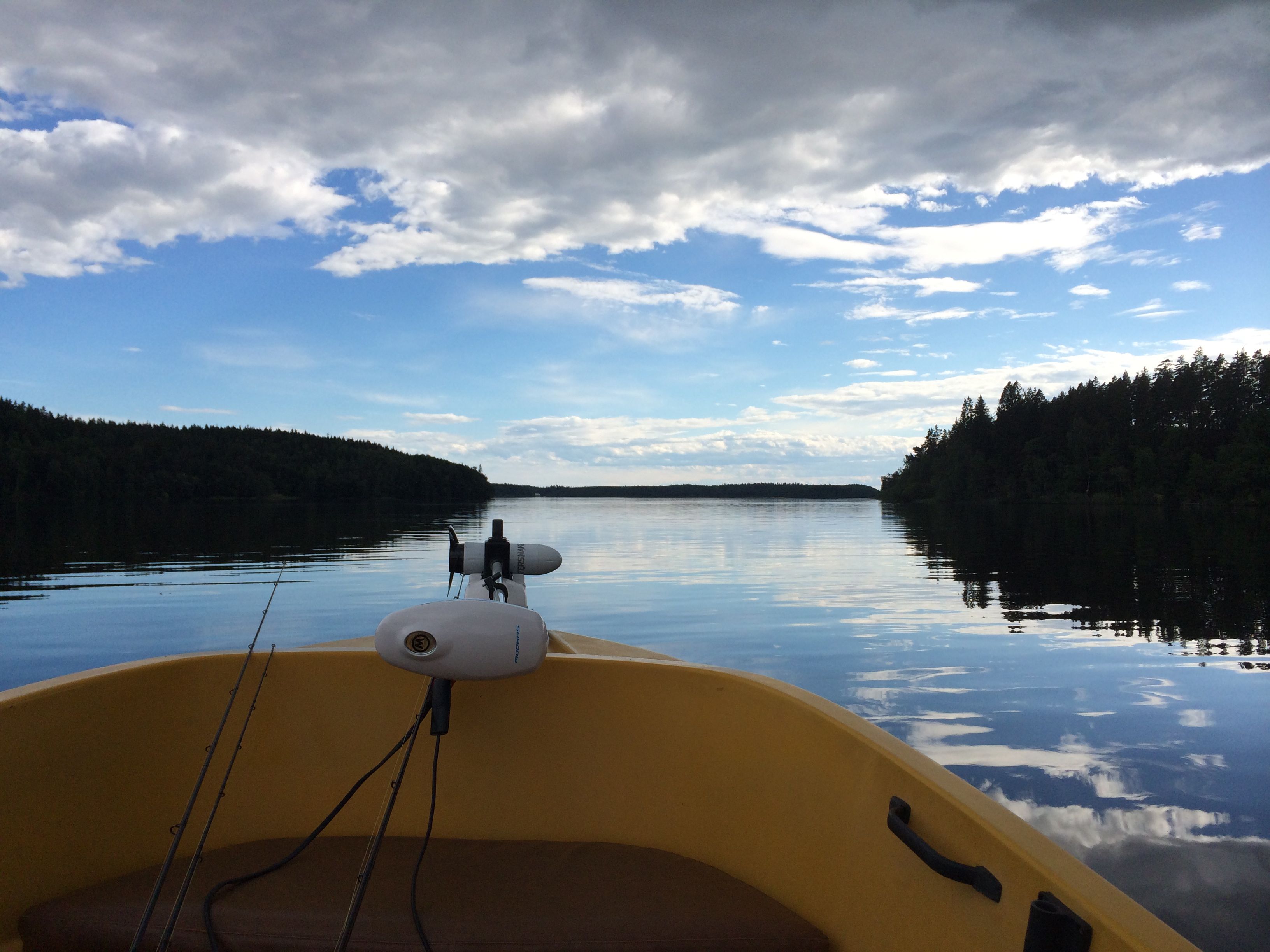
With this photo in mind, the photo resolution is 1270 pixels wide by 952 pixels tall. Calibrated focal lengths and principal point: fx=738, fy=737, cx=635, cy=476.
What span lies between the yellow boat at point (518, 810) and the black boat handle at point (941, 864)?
0.01 meters

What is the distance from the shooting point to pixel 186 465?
283 ft

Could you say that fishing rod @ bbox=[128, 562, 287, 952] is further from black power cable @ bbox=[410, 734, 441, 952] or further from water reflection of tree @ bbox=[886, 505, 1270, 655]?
water reflection of tree @ bbox=[886, 505, 1270, 655]

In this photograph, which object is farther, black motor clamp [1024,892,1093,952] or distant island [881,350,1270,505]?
distant island [881,350,1270,505]

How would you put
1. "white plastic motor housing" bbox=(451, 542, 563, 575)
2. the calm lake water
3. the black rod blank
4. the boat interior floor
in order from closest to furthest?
the black rod blank
the boat interior floor
"white plastic motor housing" bbox=(451, 542, 563, 575)
the calm lake water

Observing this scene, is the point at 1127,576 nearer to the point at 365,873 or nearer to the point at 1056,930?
the point at 1056,930

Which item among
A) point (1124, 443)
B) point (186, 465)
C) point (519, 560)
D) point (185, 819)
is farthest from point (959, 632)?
point (186, 465)

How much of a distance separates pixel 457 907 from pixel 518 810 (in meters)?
0.37

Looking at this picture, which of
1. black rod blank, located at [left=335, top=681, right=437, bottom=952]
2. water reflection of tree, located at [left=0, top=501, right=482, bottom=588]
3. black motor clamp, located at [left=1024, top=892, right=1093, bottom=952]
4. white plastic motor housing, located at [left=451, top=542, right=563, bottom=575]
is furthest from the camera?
water reflection of tree, located at [left=0, top=501, right=482, bottom=588]

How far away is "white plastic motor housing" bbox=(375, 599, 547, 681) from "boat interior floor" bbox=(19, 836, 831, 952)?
2.16 feet

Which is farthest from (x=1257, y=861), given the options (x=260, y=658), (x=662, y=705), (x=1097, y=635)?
(x=1097, y=635)

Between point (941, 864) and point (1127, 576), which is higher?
point (941, 864)

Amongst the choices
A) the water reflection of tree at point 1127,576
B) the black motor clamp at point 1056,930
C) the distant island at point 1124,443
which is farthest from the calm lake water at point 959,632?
the distant island at point 1124,443

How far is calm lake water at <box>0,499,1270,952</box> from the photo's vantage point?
3809 mm


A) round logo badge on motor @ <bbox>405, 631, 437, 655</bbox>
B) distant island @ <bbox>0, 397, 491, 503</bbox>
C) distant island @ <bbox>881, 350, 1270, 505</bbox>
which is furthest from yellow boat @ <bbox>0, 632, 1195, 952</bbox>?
distant island @ <bbox>0, 397, 491, 503</bbox>
